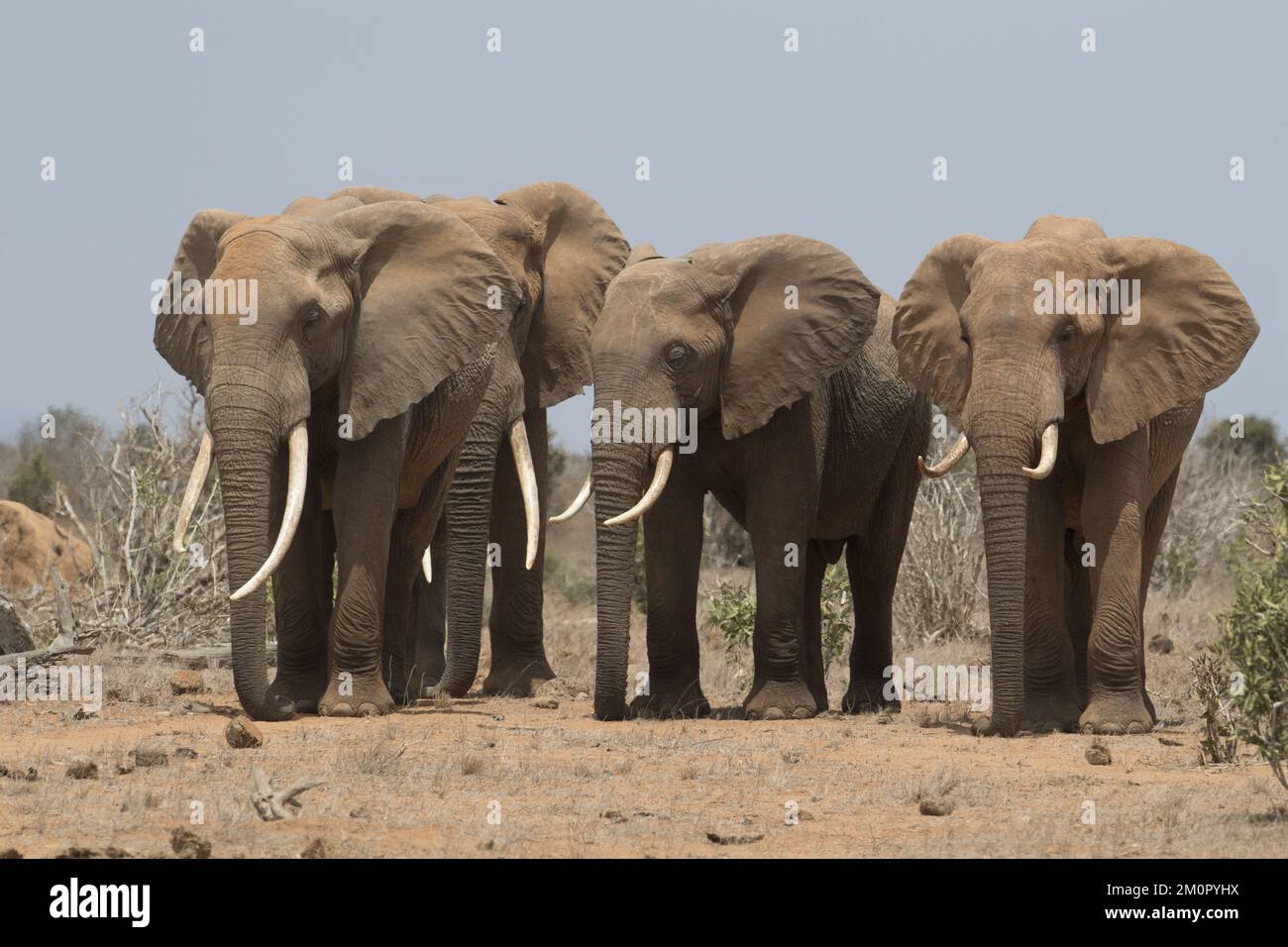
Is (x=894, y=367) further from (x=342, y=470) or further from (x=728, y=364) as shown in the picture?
(x=342, y=470)

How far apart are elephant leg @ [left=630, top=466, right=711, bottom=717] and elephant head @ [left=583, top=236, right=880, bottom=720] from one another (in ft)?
1.59

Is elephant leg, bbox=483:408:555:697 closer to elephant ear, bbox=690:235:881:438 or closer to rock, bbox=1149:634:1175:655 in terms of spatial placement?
elephant ear, bbox=690:235:881:438

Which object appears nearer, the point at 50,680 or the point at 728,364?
the point at 728,364

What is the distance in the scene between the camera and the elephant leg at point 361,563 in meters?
12.2

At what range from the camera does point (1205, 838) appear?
8.90 m

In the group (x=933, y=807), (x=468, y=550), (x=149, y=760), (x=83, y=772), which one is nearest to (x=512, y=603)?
(x=468, y=550)

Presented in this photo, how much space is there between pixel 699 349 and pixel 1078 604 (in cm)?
297

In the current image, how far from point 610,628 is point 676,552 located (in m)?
1.00

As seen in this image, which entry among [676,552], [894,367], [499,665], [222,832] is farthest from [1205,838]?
[499,665]

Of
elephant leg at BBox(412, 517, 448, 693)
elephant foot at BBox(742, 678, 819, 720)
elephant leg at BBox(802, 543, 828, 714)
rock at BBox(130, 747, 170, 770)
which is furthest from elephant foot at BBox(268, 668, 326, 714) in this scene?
elephant leg at BBox(802, 543, 828, 714)

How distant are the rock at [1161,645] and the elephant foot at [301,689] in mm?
8096

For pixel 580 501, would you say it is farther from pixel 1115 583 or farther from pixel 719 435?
pixel 1115 583

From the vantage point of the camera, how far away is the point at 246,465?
36.7 feet

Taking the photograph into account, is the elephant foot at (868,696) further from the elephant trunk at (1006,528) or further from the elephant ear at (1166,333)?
the elephant ear at (1166,333)
